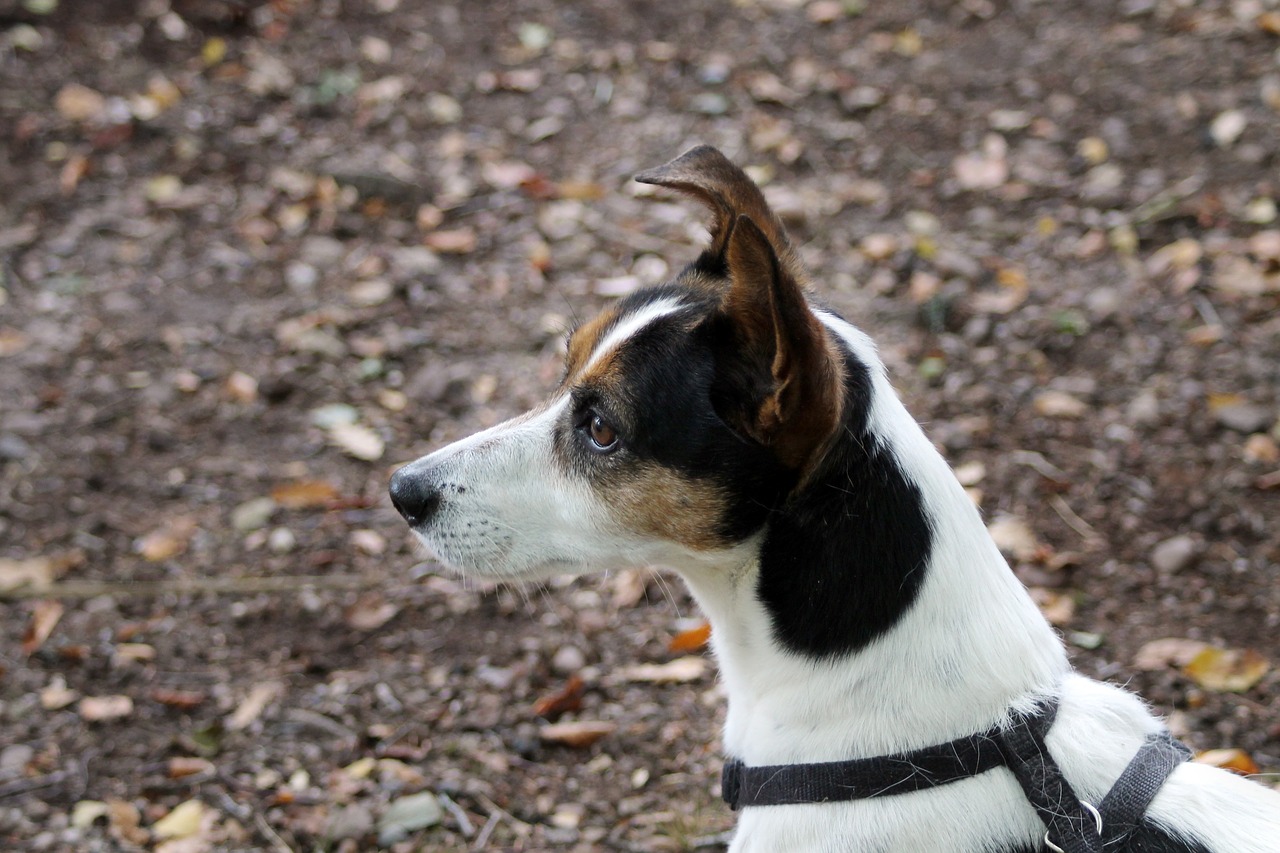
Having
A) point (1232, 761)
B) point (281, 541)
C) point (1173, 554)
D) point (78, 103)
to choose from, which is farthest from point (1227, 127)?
point (78, 103)

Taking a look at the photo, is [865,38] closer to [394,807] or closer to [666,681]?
[666,681]

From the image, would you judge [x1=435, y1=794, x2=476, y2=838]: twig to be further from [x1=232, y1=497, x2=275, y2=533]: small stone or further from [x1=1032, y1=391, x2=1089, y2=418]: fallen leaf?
[x1=1032, y1=391, x2=1089, y2=418]: fallen leaf

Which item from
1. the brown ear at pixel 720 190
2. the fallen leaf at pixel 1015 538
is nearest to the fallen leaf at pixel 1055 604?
the fallen leaf at pixel 1015 538

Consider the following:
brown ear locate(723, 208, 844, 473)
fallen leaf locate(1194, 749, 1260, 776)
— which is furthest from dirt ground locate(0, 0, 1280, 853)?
brown ear locate(723, 208, 844, 473)

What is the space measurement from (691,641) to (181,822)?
62.7 inches

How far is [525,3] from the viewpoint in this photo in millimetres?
7094

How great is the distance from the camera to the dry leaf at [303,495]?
4.29m

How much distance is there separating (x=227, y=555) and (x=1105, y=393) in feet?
11.0

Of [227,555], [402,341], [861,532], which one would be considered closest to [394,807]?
[227,555]

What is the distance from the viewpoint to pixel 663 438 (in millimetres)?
2404

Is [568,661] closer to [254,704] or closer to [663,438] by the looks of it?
[254,704]

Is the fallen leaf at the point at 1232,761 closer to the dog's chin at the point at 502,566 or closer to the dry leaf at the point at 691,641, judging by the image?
the dry leaf at the point at 691,641

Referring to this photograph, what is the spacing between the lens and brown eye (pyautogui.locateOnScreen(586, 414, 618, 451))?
8.18 ft

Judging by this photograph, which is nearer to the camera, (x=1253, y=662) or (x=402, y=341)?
(x=1253, y=662)
